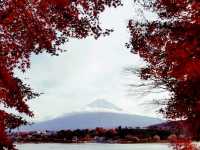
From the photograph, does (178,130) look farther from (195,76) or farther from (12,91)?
(12,91)

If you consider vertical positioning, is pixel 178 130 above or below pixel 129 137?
below

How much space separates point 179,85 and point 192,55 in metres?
1.73

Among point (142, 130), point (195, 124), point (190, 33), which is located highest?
point (142, 130)

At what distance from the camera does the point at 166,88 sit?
2303cm

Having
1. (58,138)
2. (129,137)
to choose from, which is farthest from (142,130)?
(58,138)

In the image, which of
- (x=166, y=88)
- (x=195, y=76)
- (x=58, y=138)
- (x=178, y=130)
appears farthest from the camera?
(x=58, y=138)

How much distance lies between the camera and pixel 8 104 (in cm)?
2327

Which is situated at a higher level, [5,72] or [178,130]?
[5,72]

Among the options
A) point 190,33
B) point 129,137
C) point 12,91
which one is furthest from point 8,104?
point 129,137

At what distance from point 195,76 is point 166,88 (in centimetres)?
211

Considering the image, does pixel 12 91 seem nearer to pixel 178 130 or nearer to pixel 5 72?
pixel 5 72

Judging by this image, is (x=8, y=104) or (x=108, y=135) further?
(x=108, y=135)

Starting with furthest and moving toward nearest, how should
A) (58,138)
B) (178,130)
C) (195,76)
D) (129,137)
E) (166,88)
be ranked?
(58,138)
(129,137)
(178,130)
(166,88)
(195,76)

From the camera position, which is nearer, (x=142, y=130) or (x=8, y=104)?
(x=8, y=104)
